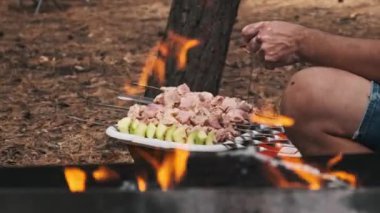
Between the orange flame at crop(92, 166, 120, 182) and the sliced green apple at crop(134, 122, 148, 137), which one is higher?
the orange flame at crop(92, 166, 120, 182)

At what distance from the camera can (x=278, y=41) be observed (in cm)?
307

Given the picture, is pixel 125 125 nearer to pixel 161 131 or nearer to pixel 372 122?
pixel 161 131

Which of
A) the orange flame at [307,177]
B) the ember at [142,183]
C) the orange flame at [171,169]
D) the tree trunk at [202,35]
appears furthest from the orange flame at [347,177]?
the tree trunk at [202,35]

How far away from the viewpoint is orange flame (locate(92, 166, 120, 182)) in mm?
2354

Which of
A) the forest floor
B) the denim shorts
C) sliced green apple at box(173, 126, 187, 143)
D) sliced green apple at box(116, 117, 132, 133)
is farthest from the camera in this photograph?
the forest floor

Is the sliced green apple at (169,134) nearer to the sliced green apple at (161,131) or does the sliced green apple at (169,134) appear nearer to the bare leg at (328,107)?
the sliced green apple at (161,131)

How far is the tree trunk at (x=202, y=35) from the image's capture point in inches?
204

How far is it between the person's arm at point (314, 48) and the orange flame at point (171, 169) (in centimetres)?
62

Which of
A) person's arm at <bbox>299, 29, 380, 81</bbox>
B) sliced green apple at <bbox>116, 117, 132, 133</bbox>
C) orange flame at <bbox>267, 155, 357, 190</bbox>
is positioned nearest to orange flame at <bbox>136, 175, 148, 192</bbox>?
orange flame at <bbox>267, 155, 357, 190</bbox>

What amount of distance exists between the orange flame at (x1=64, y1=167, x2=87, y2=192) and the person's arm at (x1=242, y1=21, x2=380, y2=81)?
1017mm

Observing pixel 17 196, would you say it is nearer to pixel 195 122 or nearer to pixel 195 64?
pixel 195 122

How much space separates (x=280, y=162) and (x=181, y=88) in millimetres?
1330

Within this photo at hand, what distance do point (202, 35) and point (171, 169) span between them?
2816 mm

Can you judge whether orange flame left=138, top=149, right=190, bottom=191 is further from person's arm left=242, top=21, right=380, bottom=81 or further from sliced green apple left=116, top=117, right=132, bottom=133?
sliced green apple left=116, top=117, right=132, bottom=133
